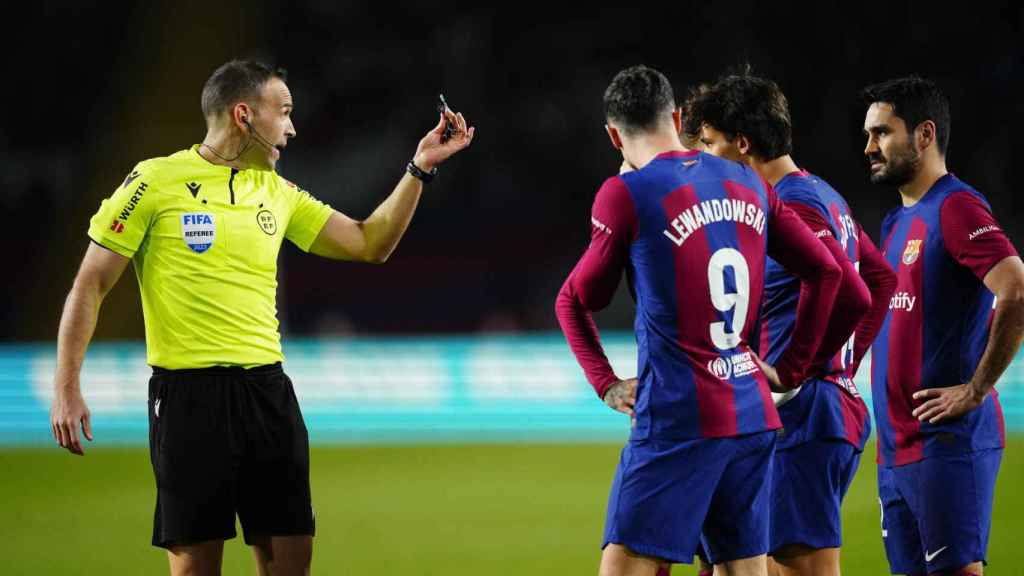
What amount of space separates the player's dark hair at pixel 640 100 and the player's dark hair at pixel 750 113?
80cm

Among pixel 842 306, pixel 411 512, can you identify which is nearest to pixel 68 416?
pixel 842 306

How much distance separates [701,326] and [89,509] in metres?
7.43

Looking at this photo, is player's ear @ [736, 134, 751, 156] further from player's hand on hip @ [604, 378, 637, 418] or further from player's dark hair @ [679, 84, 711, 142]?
player's hand on hip @ [604, 378, 637, 418]

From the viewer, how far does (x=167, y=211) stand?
4.36 meters

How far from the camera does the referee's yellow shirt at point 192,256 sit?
4.32m

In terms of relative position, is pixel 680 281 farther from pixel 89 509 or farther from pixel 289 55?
pixel 289 55

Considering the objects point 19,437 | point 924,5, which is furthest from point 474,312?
point 924,5

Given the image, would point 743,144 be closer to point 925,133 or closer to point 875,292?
point 875,292

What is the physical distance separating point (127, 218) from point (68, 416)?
723mm

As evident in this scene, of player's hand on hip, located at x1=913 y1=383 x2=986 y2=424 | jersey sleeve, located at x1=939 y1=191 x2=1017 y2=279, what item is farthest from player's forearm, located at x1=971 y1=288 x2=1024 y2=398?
jersey sleeve, located at x1=939 y1=191 x2=1017 y2=279

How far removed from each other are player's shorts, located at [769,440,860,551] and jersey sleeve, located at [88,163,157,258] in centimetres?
245

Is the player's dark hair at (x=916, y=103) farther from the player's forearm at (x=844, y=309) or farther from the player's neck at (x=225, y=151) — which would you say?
the player's neck at (x=225, y=151)

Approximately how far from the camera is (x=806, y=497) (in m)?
4.36

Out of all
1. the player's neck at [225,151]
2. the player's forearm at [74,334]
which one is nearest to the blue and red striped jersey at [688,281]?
the player's neck at [225,151]
